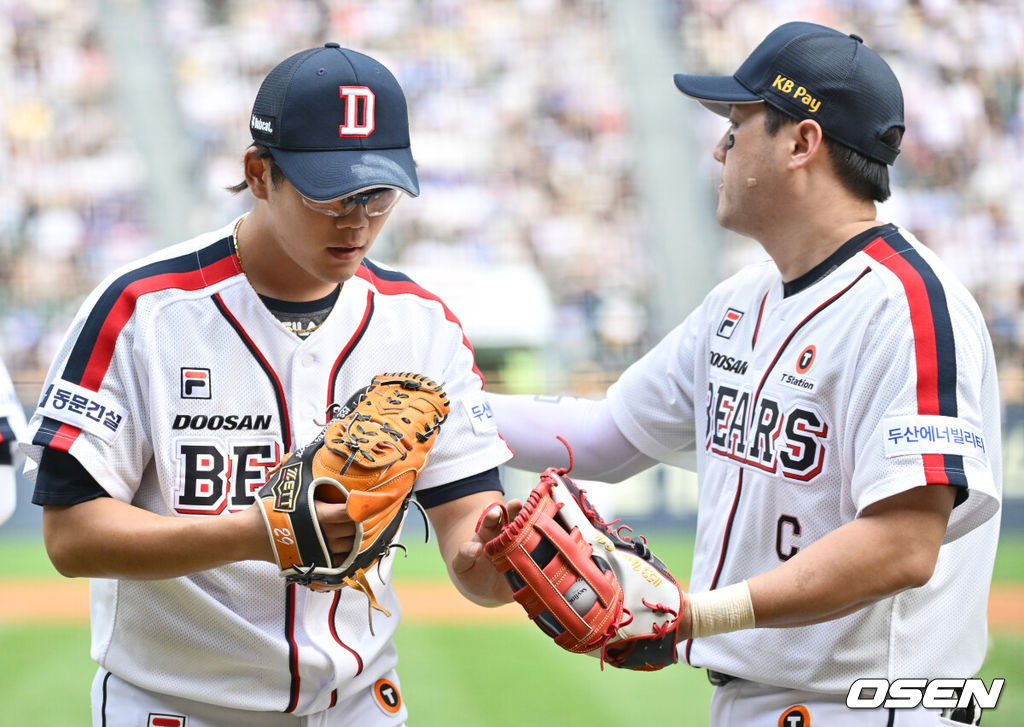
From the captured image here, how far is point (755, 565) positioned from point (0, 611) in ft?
20.4

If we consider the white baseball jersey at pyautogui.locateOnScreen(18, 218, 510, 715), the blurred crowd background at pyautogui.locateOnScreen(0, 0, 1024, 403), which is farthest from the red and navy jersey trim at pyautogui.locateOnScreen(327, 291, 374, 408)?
the blurred crowd background at pyautogui.locateOnScreen(0, 0, 1024, 403)

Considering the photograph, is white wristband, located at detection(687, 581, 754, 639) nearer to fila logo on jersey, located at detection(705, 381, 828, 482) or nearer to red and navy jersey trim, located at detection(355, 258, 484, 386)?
fila logo on jersey, located at detection(705, 381, 828, 482)

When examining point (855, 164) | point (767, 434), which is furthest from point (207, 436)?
point (855, 164)

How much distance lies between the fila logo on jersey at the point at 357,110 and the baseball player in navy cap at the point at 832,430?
2.78ft

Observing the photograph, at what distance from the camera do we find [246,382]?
2367mm

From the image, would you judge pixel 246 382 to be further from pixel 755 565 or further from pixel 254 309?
pixel 755 565

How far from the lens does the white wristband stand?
2.21m

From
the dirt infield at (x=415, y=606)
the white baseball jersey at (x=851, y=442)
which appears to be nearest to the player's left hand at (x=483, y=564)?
the white baseball jersey at (x=851, y=442)

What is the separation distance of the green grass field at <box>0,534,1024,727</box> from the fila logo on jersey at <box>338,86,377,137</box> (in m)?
3.96

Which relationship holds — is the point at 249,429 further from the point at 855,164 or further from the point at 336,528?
the point at 855,164

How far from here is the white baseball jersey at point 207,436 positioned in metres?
2.25

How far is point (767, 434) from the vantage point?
251cm

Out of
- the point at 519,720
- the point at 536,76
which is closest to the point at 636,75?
the point at 536,76

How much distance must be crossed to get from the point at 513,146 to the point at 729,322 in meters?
8.71
